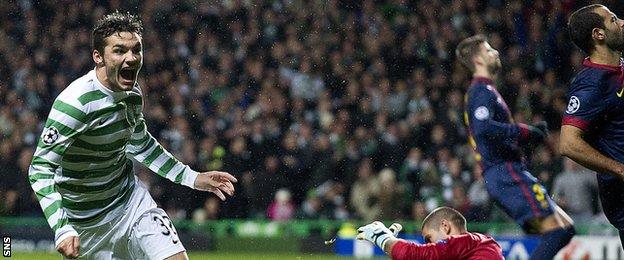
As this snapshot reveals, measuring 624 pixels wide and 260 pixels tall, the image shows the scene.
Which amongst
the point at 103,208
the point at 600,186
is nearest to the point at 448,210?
the point at 600,186

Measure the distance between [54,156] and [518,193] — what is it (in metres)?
3.95

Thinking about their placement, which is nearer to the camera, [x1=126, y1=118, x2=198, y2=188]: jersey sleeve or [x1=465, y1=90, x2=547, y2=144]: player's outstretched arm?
[x1=126, y1=118, x2=198, y2=188]: jersey sleeve

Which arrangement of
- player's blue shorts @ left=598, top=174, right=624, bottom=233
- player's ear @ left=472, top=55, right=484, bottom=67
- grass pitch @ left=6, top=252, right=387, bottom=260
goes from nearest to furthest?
player's blue shorts @ left=598, top=174, right=624, bottom=233 < player's ear @ left=472, top=55, right=484, bottom=67 < grass pitch @ left=6, top=252, right=387, bottom=260

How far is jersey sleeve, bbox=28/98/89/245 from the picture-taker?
5676mm

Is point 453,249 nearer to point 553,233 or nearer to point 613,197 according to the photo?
point 613,197

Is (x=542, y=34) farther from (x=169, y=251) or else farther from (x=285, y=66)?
(x=169, y=251)

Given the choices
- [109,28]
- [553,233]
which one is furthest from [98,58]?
[553,233]

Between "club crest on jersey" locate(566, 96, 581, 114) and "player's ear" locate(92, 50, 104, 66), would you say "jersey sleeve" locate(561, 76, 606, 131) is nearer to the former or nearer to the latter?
"club crest on jersey" locate(566, 96, 581, 114)

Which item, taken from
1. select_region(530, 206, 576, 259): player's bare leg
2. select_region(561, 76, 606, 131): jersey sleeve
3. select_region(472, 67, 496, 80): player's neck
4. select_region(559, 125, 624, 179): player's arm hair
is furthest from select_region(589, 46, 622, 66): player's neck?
select_region(472, 67, 496, 80): player's neck

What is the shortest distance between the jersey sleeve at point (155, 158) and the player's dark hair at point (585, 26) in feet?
7.34

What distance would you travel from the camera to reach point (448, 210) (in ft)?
20.2

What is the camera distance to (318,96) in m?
15.5

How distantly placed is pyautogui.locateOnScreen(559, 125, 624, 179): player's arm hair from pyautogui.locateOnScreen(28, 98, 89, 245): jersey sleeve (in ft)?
8.28

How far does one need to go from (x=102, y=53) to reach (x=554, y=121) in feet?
29.4
